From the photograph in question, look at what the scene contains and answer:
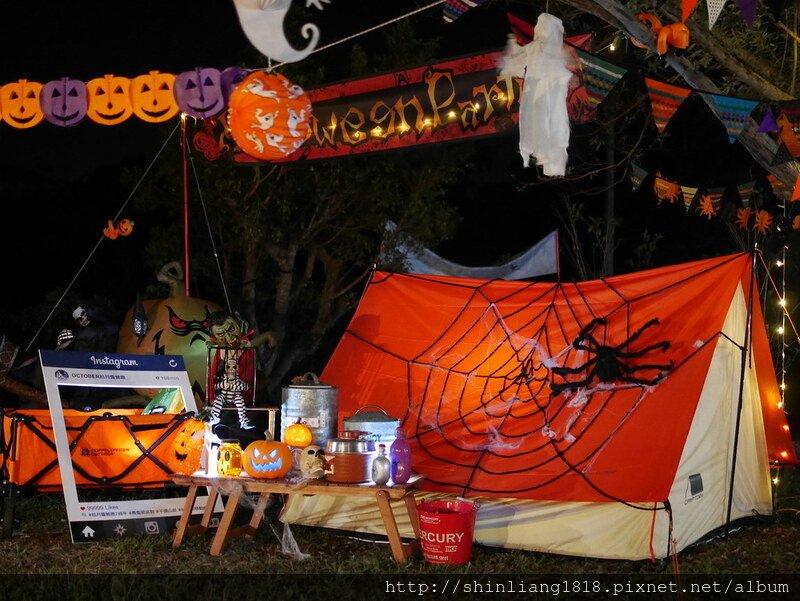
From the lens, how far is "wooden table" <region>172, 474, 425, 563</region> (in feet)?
16.5

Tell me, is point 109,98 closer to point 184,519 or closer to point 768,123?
point 184,519

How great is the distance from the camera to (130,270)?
526 inches

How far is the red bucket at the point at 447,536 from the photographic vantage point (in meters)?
5.04

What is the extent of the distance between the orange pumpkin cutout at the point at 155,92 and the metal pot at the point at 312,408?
2.31 m

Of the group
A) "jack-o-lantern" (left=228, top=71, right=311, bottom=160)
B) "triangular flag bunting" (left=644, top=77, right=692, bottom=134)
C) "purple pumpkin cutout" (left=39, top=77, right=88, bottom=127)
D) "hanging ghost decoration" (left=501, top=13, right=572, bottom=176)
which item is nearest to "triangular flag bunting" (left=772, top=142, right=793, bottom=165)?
"triangular flag bunting" (left=644, top=77, right=692, bottom=134)

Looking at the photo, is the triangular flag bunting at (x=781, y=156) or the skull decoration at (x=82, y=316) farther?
the skull decoration at (x=82, y=316)

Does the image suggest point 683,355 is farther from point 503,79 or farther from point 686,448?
point 503,79

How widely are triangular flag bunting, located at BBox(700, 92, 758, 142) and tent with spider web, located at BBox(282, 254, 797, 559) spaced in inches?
36.9

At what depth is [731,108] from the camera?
5.30 metres

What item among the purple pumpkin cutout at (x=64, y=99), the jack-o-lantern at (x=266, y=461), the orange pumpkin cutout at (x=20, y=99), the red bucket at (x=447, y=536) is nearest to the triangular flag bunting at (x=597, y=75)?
the red bucket at (x=447, y=536)

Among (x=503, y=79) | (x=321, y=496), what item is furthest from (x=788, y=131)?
(x=321, y=496)

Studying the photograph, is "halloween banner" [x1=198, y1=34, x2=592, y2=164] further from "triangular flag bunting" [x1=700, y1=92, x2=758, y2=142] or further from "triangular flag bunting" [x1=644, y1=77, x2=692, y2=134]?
"triangular flag bunting" [x1=700, y1=92, x2=758, y2=142]

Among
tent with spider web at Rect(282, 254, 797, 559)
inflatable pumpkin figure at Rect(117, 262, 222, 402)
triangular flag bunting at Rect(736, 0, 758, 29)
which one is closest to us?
triangular flag bunting at Rect(736, 0, 758, 29)

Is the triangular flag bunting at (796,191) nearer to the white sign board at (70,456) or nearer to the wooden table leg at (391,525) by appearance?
the wooden table leg at (391,525)
